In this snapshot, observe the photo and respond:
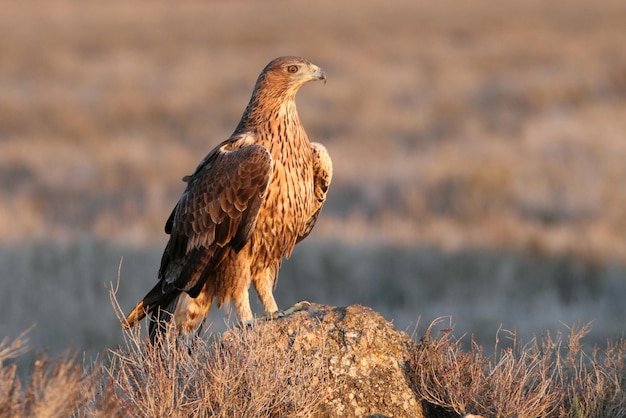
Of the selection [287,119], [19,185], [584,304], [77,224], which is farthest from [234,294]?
[19,185]

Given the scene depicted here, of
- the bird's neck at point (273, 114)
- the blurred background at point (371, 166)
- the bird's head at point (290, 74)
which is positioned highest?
the bird's head at point (290, 74)

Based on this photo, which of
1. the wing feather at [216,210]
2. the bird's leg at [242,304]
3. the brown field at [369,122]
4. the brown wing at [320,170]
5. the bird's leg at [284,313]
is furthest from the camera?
the brown field at [369,122]

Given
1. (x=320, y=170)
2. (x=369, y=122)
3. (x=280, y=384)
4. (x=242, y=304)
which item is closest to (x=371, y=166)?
(x=369, y=122)

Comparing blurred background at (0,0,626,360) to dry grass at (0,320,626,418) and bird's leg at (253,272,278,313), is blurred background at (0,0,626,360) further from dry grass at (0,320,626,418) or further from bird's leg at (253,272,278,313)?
dry grass at (0,320,626,418)

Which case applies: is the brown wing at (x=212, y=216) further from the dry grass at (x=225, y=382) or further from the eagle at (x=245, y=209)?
Result: the dry grass at (x=225, y=382)

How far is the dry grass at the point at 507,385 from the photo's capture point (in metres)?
4.57

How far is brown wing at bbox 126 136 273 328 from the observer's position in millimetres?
5656

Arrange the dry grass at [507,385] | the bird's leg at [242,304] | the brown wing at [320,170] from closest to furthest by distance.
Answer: the dry grass at [507,385]
the bird's leg at [242,304]
the brown wing at [320,170]

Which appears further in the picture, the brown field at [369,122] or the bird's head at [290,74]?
the brown field at [369,122]

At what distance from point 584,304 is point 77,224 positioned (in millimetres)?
7128

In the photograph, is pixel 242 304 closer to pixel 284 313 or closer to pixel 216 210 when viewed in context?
pixel 216 210

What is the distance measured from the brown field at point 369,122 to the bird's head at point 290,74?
6696mm

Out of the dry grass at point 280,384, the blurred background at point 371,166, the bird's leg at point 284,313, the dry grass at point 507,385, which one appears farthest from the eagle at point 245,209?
the blurred background at point 371,166

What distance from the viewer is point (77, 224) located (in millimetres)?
14219
